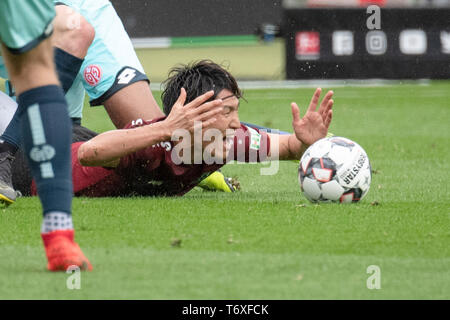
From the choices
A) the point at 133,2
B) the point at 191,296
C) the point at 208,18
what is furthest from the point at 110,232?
the point at 208,18

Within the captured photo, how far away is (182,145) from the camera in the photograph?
5102 mm

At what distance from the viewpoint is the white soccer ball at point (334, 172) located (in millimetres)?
5016

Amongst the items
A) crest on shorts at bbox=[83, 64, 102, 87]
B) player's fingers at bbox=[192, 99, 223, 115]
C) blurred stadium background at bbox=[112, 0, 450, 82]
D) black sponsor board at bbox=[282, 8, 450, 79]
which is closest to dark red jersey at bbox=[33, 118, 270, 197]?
player's fingers at bbox=[192, 99, 223, 115]

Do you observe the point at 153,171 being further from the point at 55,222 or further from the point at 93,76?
the point at 55,222

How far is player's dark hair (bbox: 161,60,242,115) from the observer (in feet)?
17.7

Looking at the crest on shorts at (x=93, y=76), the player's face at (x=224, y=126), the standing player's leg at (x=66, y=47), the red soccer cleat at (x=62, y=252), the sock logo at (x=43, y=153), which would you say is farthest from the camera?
the crest on shorts at (x=93, y=76)

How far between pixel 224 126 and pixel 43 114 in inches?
76.8

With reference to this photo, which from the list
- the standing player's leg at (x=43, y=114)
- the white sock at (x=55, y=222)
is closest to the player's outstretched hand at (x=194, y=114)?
the standing player's leg at (x=43, y=114)

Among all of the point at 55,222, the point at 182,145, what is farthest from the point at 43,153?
the point at 182,145

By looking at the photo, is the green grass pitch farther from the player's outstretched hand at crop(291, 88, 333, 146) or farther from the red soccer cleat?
the player's outstretched hand at crop(291, 88, 333, 146)

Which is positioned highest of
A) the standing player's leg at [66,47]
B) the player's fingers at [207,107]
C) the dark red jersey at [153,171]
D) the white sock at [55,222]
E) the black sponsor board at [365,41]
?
the standing player's leg at [66,47]

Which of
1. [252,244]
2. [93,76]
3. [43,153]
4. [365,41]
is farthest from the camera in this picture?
[365,41]

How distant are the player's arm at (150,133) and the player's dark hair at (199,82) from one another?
487mm

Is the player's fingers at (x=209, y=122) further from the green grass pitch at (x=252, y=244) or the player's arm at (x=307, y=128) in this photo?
the player's arm at (x=307, y=128)
